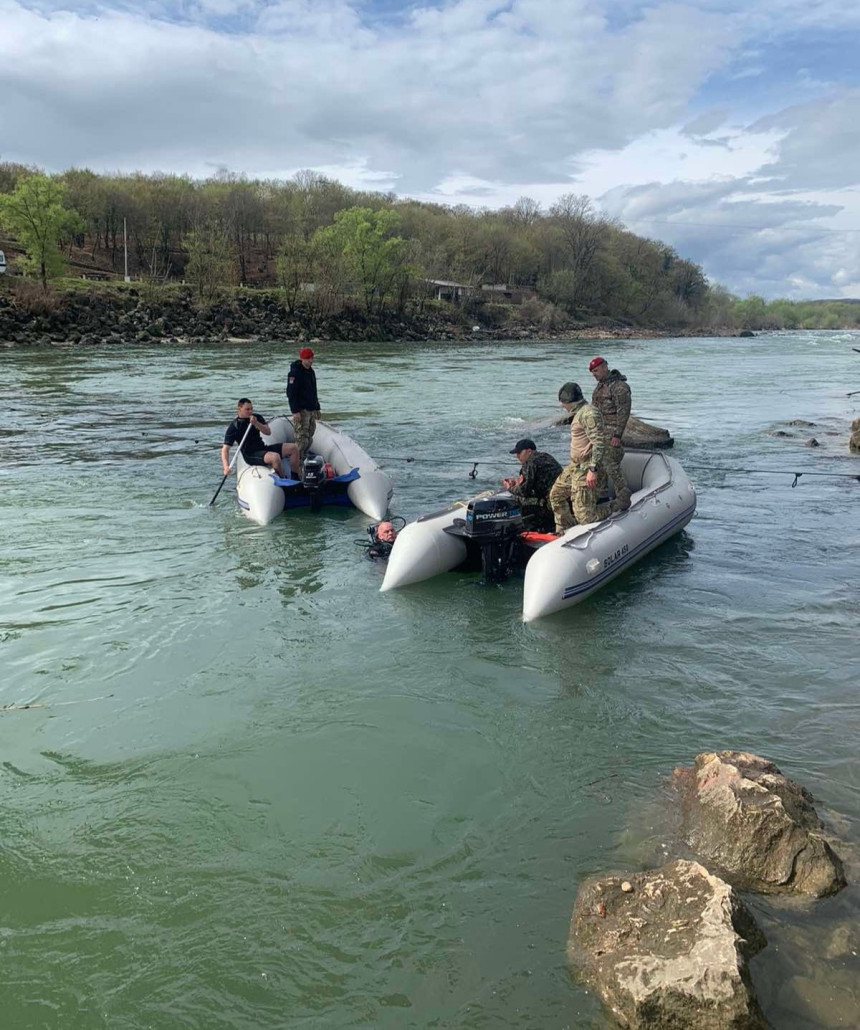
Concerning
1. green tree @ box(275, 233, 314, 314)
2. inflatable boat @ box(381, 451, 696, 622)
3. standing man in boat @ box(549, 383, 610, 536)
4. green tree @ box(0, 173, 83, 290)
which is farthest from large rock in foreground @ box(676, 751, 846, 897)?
green tree @ box(275, 233, 314, 314)

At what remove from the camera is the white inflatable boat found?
1000cm

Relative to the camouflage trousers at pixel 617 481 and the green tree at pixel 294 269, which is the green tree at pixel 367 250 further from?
the camouflage trousers at pixel 617 481

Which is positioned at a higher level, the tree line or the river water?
the tree line

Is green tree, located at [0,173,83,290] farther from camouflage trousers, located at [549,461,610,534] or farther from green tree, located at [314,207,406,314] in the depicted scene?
camouflage trousers, located at [549,461,610,534]

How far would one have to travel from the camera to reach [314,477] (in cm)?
1021

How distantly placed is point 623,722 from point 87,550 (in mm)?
6018

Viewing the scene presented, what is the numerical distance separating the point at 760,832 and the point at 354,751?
2281 millimetres

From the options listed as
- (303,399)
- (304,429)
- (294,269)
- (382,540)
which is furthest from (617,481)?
(294,269)

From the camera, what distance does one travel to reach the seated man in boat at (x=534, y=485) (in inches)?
326

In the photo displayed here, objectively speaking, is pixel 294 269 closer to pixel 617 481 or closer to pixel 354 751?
pixel 617 481

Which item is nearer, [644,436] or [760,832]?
[760,832]

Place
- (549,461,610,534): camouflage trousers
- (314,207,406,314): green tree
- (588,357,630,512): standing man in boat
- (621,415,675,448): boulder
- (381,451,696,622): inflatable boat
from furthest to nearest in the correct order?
(314,207,406,314): green tree → (621,415,675,448): boulder → (588,357,630,512): standing man in boat → (549,461,610,534): camouflage trousers → (381,451,696,622): inflatable boat

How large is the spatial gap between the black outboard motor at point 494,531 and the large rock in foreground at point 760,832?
3728 mm

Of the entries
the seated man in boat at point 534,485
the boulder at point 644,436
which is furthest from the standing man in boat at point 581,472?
the boulder at point 644,436
